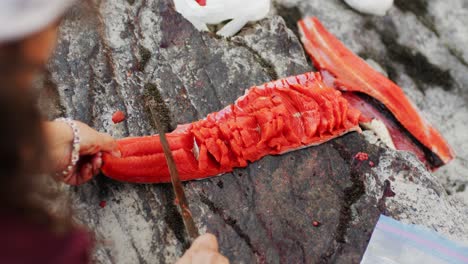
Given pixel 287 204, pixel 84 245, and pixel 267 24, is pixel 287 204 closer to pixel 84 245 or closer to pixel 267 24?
pixel 267 24

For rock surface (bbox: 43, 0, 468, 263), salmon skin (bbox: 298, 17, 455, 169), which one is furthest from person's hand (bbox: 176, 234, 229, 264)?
salmon skin (bbox: 298, 17, 455, 169)

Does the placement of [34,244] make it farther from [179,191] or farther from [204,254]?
[179,191]

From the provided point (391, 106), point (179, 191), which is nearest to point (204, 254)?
point (179, 191)

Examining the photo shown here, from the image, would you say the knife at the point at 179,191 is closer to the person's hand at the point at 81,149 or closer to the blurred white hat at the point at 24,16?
the person's hand at the point at 81,149

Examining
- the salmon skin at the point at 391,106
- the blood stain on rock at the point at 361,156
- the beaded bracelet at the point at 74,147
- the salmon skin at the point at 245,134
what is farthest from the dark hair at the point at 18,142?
the salmon skin at the point at 391,106

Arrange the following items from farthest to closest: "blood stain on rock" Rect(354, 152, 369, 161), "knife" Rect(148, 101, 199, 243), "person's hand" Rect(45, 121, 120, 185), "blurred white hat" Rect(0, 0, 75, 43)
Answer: "blood stain on rock" Rect(354, 152, 369, 161) < "knife" Rect(148, 101, 199, 243) < "person's hand" Rect(45, 121, 120, 185) < "blurred white hat" Rect(0, 0, 75, 43)

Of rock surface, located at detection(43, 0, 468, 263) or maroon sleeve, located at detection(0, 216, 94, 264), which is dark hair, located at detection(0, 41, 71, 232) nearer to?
maroon sleeve, located at detection(0, 216, 94, 264)

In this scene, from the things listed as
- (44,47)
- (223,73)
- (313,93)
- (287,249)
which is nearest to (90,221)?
(287,249)
